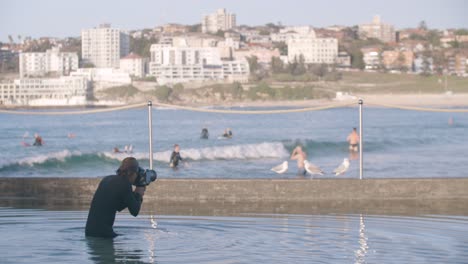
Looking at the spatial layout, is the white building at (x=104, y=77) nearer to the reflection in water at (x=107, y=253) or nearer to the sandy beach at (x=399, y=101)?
the sandy beach at (x=399, y=101)

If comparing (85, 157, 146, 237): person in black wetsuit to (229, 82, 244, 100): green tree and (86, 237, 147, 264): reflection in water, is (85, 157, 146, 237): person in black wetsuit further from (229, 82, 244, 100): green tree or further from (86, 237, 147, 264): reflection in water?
(229, 82, 244, 100): green tree

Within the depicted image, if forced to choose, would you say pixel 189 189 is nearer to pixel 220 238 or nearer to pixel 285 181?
pixel 285 181

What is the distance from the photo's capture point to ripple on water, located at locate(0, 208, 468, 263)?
8938 millimetres

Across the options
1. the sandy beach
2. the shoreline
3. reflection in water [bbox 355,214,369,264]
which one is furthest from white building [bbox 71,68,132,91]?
reflection in water [bbox 355,214,369,264]

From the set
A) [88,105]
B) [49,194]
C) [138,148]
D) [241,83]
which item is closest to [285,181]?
[49,194]

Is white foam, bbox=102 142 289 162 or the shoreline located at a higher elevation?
white foam, bbox=102 142 289 162

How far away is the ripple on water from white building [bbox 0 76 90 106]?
121m

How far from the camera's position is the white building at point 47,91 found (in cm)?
14700

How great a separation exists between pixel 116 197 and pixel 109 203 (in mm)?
129

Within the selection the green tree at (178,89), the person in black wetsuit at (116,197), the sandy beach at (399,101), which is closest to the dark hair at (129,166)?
the person in black wetsuit at (116,197)

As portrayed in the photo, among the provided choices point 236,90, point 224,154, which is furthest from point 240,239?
point 236,90

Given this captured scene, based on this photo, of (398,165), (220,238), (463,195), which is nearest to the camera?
(220,238)

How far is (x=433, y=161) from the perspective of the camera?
29.7 metres

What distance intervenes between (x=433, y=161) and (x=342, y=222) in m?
18.9
